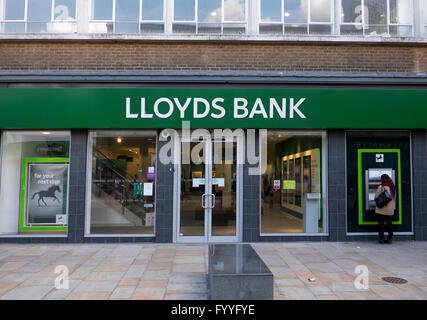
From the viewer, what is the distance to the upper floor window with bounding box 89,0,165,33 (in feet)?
27.5

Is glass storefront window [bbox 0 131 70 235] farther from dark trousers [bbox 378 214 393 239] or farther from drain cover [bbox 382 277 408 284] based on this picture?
dark trousers [bbox 378 214 393 239]

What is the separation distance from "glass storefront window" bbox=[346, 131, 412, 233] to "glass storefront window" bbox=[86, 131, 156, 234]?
5205mm

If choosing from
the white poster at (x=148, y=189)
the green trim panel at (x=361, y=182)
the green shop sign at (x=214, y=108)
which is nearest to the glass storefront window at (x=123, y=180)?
the white poster at (x=148, y=189)

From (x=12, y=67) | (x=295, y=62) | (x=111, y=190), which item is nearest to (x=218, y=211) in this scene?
(x=111, y=190)

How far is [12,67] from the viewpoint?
8.16 meters

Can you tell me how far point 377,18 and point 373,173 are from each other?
423 cm

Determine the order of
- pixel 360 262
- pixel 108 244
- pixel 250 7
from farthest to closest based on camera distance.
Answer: pixel 250 7 → pixel 108 244 → pixel 360 262

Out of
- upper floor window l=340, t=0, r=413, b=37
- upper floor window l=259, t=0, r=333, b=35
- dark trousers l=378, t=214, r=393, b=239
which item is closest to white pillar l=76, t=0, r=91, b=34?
upper floor window l=259, t=0, r=333, b=35

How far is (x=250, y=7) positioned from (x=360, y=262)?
6761 millimetres

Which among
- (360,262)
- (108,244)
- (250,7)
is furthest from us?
(250,7)

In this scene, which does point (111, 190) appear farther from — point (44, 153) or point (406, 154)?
point (406, 154)

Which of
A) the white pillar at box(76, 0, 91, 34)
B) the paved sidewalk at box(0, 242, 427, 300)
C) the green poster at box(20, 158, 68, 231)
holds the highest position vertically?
the white pillar at box(76, 0, 91, 34)

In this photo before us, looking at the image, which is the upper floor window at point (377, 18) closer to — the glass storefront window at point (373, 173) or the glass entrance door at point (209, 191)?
the glass storefront window at point (373, 173)

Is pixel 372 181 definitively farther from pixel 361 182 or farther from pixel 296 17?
pixel 296 17
